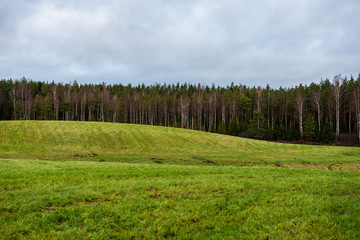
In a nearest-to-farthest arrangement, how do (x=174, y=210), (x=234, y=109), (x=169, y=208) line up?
(x=174, y=210) → (x=169, y=208) → (x=234, y=109)

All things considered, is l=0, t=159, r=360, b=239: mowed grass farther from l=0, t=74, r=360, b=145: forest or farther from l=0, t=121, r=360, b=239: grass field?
l=0, t=74, r=360, b=145: forest

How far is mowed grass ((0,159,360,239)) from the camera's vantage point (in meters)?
5.57

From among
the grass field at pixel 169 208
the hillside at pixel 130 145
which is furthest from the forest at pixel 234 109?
the grass field at pixel 169 208

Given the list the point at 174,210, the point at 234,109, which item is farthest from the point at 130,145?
the point at 234,109

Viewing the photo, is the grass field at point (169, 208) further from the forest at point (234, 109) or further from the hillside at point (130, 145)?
the forest at point (234, 109)

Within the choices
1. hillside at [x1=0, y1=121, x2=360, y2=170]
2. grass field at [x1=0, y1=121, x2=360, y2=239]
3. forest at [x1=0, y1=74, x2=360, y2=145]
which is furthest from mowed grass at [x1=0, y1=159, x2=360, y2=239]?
forest at [x1=0, y1=74, x2=360, y2=145]

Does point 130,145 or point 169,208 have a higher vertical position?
point 169,208

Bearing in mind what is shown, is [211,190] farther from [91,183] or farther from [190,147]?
[190,147]

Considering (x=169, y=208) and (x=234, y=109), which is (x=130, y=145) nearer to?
(x=169, y=208)

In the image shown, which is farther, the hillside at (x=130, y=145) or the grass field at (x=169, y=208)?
the hillside at (x=130, y=145)

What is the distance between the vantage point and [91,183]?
986cm

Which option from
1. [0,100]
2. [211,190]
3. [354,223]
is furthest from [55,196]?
[0,100]

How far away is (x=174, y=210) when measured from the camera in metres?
6.89

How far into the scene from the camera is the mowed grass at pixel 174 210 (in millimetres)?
5566
